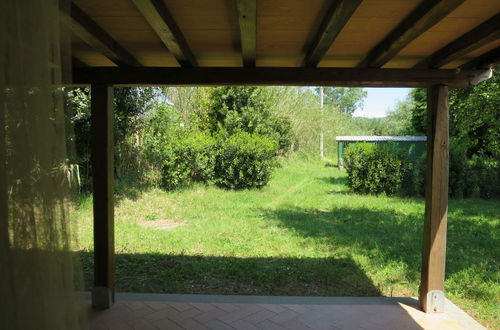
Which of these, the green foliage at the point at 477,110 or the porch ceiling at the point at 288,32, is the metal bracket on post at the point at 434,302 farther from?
the green foliage at the point at 477,110

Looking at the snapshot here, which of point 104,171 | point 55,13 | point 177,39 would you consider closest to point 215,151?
point 104,171

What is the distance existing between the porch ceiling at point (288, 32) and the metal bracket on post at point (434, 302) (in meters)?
2.18

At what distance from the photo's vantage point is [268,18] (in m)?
2.39

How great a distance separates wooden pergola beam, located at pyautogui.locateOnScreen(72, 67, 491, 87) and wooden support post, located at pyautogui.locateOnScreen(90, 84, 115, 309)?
0.26 meters

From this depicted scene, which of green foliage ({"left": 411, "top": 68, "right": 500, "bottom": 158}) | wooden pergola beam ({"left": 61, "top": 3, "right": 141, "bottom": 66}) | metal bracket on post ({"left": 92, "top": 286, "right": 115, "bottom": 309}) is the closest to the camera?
wooden pergola beam ({"left": 61, "top": 3, "right": 141, "bottom": 66})

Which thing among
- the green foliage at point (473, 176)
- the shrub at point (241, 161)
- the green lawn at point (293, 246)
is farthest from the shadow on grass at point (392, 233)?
the shrub at point (241, 161)

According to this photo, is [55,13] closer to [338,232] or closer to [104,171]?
[104,171]

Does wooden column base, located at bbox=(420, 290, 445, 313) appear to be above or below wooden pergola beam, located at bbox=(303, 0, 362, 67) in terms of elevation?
below

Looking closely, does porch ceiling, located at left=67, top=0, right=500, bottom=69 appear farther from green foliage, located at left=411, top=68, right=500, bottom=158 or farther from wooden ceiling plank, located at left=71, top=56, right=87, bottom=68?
green foliage, located at left=411, top=68, right=500, bottom=158

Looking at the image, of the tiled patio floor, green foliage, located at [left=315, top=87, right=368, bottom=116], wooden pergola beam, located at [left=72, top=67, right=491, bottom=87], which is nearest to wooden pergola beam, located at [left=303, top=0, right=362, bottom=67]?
wooden pergola beam, located at [left=72, top=67, right=491, bottom=87]

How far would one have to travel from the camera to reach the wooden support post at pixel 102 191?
340 cm

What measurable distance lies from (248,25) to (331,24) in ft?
1.76

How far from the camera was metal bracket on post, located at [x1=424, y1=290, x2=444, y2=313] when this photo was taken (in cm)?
346

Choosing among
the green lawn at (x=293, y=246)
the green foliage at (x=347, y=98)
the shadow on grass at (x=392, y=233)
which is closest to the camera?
the green lawn at (x=293, y=246)
